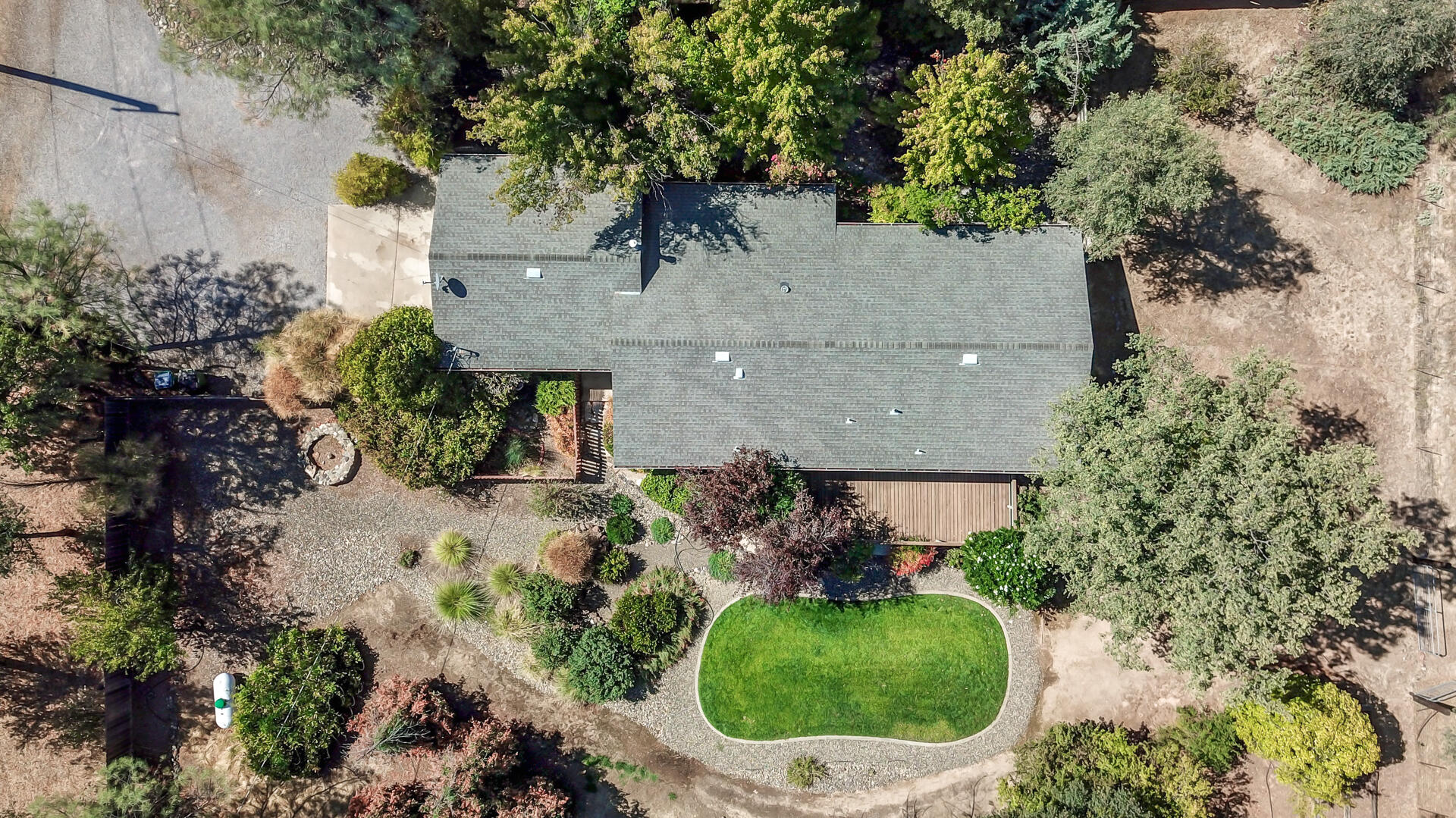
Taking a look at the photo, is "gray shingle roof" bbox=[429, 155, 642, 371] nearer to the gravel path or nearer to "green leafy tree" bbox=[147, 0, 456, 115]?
"green leafy tree" bbox=[147, 0, 456, 115]

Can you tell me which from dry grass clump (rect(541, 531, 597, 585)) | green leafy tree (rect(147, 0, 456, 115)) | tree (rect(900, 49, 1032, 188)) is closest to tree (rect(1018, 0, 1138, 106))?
tree (rect(900, 49, 1032, 188))

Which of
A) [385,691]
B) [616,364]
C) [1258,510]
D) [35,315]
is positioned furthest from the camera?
[385,691]

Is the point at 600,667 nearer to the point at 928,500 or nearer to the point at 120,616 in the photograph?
the point at 928,500

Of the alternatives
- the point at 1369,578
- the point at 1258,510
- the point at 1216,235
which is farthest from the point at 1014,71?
the point at 1369,578

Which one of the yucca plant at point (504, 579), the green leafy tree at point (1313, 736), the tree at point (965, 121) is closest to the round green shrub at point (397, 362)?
the yucca plant at point (504, 579)

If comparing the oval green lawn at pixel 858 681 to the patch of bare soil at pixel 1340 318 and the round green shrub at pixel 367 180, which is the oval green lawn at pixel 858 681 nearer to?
the patch of bare soil at pixel 1340 318

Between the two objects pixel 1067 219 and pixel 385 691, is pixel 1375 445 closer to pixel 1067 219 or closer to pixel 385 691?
pixel 1067 219
